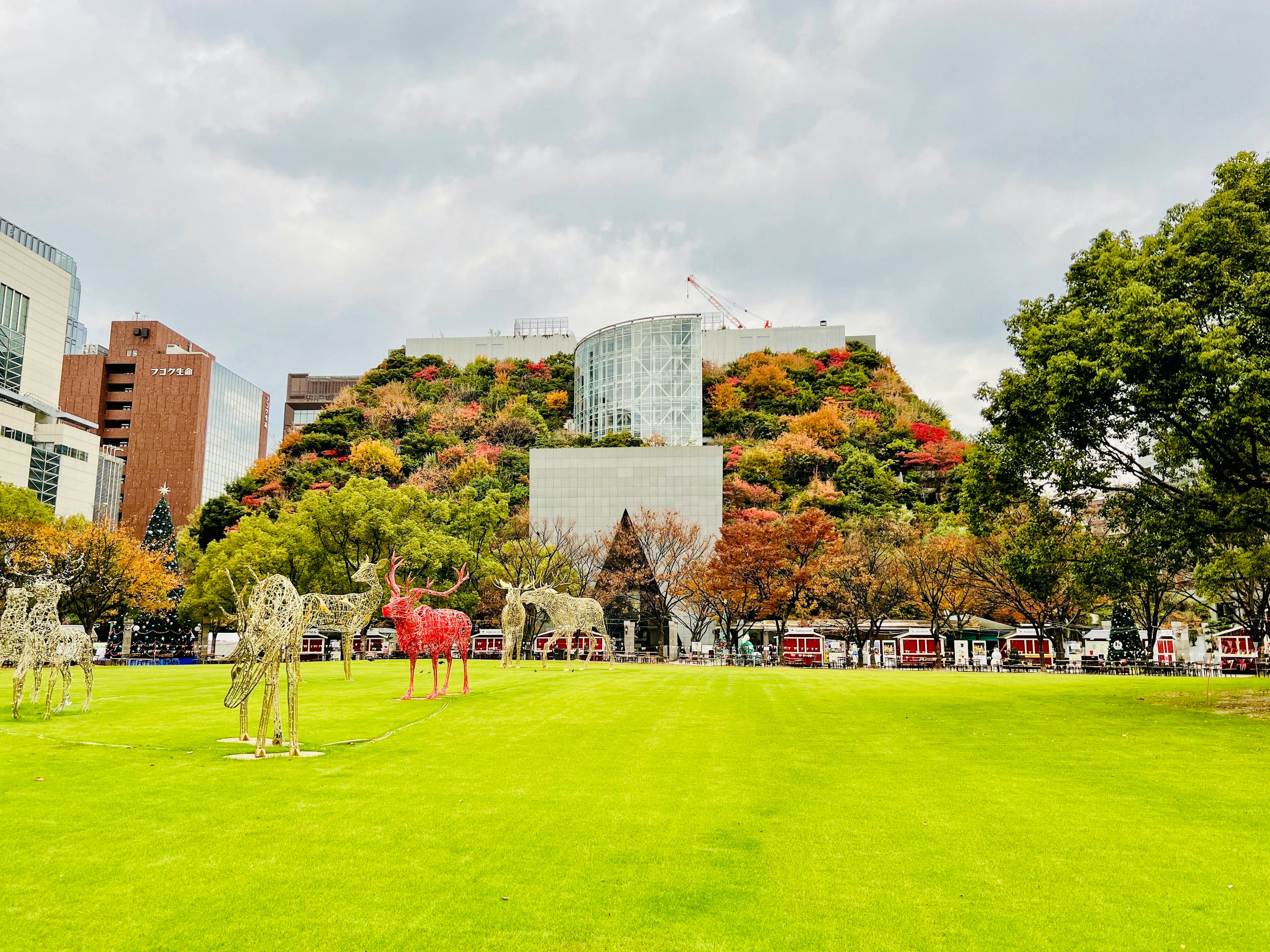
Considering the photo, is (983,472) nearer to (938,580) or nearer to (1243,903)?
(1243,903)

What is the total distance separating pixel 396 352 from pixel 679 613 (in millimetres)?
56559

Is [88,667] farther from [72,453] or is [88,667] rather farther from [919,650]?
[72,453]

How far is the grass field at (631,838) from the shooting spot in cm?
516

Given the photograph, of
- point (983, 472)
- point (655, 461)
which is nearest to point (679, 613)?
point (655, 461)

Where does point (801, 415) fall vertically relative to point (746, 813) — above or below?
above

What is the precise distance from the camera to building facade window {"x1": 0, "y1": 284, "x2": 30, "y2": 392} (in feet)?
214

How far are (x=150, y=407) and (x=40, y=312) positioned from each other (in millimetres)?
38347

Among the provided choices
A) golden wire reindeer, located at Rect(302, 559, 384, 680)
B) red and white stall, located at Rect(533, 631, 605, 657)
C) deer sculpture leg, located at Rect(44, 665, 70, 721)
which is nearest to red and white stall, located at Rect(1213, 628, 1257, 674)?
red and white stall, located at Rect(533, 631, 605, 657)

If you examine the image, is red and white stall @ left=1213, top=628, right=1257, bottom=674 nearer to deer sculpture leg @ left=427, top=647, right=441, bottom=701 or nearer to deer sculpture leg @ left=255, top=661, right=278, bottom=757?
deer sculpture leg @ left=427, top=647, right=441, bottom=701

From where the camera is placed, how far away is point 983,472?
1884 centimetres

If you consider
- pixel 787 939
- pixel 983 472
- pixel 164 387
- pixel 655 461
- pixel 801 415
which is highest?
pixel 164 387

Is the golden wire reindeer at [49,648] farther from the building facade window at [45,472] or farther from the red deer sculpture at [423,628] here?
the building facade window at [45,472]

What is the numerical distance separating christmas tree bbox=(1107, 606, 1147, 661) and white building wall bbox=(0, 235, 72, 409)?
3145 inches

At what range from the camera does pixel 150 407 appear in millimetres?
106188
